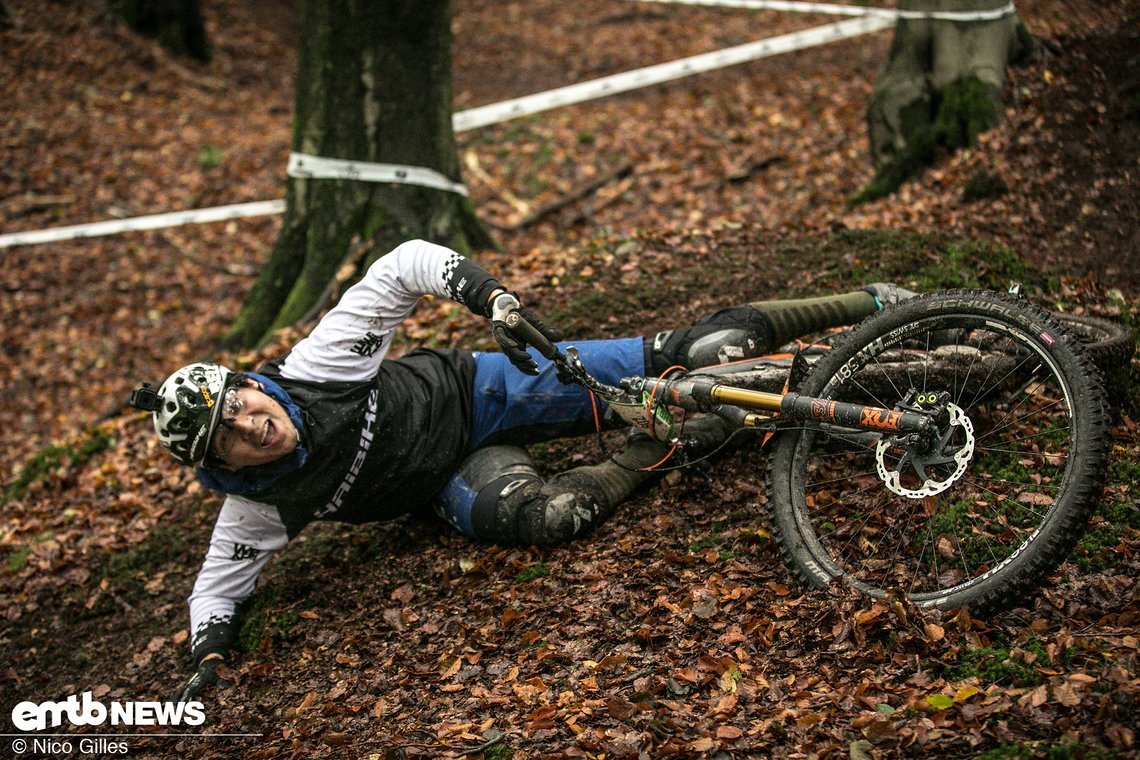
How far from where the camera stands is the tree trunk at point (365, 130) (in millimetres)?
7559

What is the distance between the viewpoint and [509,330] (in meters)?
4.30

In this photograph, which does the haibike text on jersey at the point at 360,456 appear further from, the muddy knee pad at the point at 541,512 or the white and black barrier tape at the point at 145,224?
the white and black barrier tape at the point at 145,224

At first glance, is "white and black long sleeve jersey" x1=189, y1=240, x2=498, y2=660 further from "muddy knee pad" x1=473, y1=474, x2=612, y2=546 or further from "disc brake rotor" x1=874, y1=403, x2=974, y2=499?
"disc brake rotor" x1=874, y1=403, x2=974, y2=499

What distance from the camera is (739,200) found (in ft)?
30.8

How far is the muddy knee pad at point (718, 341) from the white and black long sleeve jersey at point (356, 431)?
117 centimetres

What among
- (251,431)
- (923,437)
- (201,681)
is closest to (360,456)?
Answer: (251,431)

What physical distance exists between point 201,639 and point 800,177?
7.38 metres

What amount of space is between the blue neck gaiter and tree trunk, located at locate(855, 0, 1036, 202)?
5633mm

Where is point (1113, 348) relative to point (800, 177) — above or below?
below

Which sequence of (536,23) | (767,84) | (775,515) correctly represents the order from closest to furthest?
(775,515) → (767,84) → (536,23)

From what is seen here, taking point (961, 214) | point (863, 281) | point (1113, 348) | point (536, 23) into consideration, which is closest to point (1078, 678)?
point (1113, 348)

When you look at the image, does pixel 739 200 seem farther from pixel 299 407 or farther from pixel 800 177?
pixel 299 407

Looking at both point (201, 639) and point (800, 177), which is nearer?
point (201, 639)

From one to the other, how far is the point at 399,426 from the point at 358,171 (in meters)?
3.48
